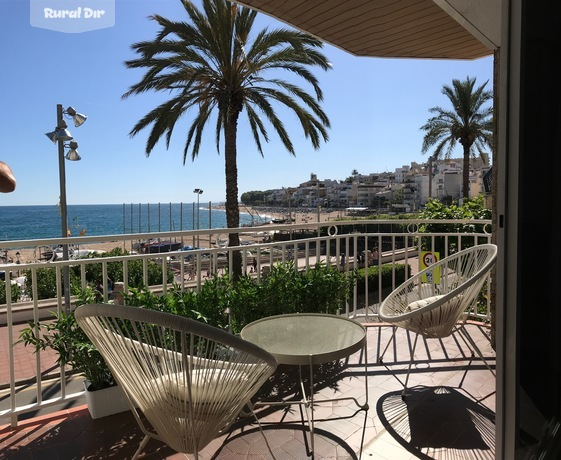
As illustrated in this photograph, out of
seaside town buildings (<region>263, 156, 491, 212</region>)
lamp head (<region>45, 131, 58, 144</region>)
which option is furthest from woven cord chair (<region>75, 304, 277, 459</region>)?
seaside town buildings (<region>263, 156, 491, 212</region>)

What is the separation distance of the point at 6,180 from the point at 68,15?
5634 mm

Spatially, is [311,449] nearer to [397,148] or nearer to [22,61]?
[22,61]

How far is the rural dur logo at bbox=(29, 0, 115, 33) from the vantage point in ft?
18.5

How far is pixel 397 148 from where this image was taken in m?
69.4

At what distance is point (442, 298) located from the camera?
205 cm

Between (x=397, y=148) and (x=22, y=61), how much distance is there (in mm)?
54496

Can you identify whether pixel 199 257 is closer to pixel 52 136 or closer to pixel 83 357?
pixel 83 357

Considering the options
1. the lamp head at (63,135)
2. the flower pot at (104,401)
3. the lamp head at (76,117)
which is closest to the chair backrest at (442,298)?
the flower pot at (104,401)

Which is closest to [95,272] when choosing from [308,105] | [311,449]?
[308,105]

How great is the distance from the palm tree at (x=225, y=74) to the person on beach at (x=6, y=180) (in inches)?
310

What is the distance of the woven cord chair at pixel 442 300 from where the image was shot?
212 cm

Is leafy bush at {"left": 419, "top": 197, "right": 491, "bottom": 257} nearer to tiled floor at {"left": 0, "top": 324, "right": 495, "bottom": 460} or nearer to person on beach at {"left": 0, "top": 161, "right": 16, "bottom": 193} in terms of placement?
tiled floor at {"left": 0, "top": 324, "right": 495, "bottom": 460}

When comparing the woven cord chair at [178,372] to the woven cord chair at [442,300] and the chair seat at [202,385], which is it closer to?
the chair seat at [202,385]

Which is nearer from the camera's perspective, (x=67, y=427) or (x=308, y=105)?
(x=67, y=427)
